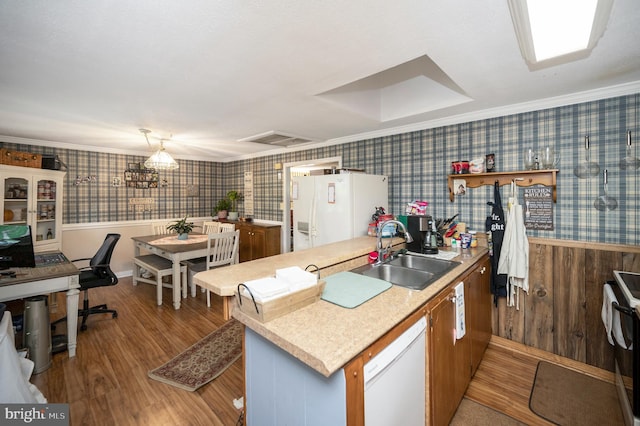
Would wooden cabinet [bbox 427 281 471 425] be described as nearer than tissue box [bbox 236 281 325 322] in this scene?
No

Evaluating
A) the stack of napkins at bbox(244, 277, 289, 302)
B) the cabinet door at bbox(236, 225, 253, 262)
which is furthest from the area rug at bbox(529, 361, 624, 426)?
the cabinet door at bbox(236, 225, 253, 262)

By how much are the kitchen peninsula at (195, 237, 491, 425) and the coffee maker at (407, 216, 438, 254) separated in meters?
0.67

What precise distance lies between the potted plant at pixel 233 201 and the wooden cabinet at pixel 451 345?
4464 mm

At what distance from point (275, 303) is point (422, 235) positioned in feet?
5.49

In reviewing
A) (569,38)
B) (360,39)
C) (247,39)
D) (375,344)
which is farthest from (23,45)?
(569,38)

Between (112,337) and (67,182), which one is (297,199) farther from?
(67,182)

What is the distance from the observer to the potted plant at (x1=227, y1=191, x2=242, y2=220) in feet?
18.0

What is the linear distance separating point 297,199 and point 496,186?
2.11 metres

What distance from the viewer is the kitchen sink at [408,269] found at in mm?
1845

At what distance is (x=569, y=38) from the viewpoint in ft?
4.33

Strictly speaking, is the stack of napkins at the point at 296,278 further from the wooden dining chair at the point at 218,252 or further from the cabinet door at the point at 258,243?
the cabinet door at the point at 258,243

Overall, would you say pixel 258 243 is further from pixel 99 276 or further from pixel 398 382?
pixel 398 382

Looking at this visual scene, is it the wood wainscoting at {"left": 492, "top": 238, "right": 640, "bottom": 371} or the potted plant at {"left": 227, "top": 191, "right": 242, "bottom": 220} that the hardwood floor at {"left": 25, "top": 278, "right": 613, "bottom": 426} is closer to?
the wood wainscoting at {"left": 492, "top": 238, "right": 640, "bottom": 371}

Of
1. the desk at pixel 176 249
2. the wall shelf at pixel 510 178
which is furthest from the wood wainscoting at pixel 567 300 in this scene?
the desk at pixel 176 249
